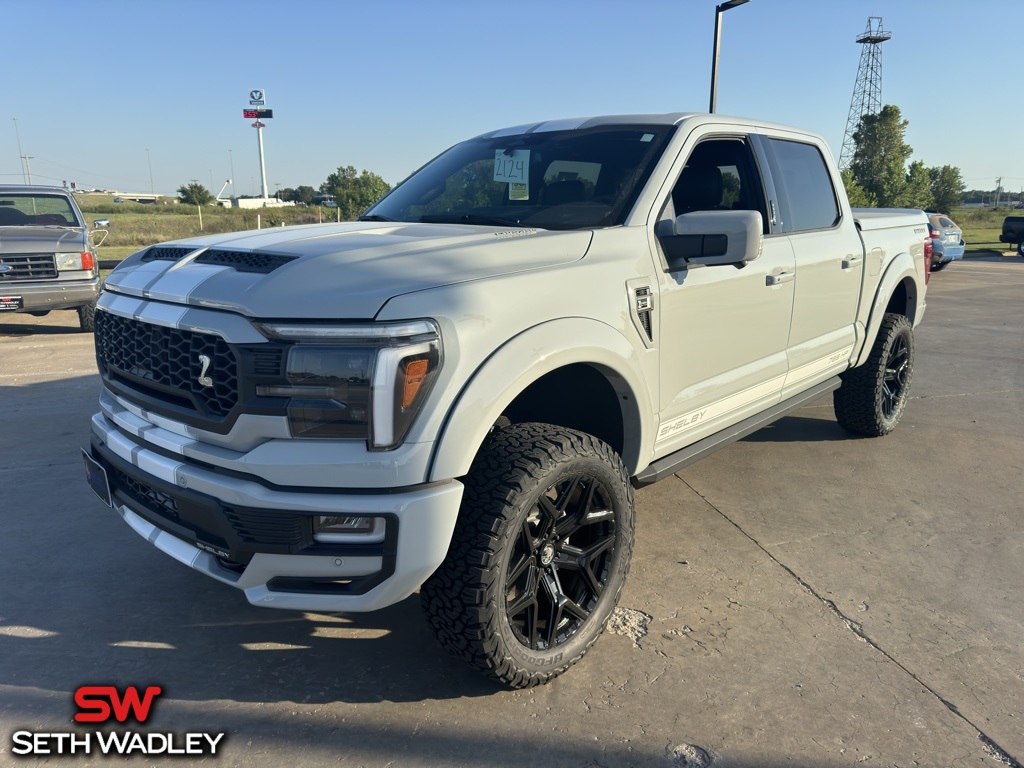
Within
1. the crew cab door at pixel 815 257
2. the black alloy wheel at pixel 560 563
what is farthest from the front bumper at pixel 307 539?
the crew cab door at pixel 815 257

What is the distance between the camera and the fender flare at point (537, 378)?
6.84 feet

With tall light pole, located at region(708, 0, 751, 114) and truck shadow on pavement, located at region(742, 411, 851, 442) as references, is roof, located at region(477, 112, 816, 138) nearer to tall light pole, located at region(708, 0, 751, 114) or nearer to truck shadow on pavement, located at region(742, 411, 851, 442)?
truck shadow on pavement, located at region(742, 411, 851, 442)

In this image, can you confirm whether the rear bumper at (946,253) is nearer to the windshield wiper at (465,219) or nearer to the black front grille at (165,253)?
the windshield wiper at (465,219)

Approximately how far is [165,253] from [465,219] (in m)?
1.23

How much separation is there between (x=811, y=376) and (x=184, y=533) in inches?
133

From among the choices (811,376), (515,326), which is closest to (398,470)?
(515,326)

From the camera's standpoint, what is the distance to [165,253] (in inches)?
106

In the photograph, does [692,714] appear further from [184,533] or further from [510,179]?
[510,179]

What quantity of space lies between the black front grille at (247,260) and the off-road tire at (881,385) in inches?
159

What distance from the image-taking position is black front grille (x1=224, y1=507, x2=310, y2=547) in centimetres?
204

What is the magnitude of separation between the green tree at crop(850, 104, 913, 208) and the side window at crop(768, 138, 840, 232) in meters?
39.6

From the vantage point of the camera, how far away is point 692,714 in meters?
2.34

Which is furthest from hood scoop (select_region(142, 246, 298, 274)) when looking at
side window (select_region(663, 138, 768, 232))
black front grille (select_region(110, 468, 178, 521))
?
side window (select_region(663, 138, 768, 232))

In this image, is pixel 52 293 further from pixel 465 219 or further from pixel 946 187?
pixel 946 187
